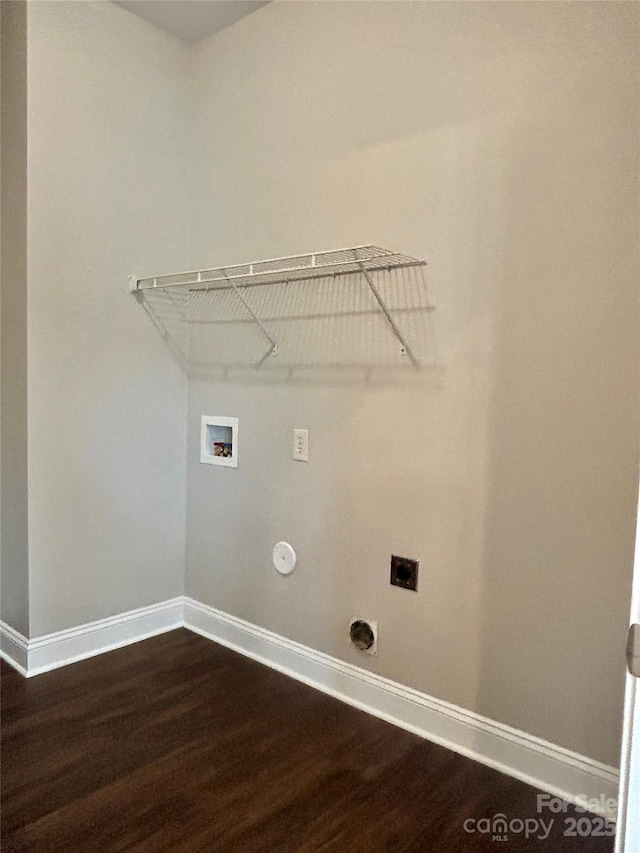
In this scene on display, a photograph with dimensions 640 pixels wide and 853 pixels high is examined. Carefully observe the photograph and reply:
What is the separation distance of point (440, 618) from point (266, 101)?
198 centimetres

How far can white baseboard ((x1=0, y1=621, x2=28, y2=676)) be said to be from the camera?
2.27 m

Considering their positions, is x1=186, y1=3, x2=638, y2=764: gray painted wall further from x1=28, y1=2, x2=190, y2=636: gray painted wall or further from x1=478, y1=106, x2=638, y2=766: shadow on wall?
x1=28, y1=2, x2=190, y2=636: gray painted wall

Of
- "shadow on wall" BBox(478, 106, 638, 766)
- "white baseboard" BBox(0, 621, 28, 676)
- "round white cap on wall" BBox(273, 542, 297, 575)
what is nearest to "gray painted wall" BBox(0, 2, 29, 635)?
"white baseboard" BBox(0, 621, 28, 676)

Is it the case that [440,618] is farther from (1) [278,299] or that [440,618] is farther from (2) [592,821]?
(1) [278,299]

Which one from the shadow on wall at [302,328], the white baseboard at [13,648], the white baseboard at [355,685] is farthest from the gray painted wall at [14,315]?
the shadow on wall at [302,328]

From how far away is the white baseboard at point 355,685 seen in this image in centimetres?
164

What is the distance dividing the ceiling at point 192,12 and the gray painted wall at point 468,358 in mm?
69

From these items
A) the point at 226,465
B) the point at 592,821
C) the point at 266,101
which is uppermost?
the point at 266,101

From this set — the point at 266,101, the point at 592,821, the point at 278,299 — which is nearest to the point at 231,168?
the point at 266,101

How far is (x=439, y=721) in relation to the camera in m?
1.89

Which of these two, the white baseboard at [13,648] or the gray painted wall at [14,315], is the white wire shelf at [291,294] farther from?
the white baseboard at [13,648]

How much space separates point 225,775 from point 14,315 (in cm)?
172

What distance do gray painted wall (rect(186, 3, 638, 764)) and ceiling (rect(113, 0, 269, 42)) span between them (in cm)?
7

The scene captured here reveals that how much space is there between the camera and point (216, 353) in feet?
8.49
